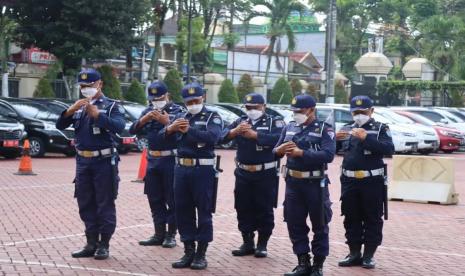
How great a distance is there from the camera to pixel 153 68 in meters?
41.2

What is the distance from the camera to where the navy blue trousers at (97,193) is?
905cm

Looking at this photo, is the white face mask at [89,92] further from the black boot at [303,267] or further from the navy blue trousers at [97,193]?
the black boot at [303,267]

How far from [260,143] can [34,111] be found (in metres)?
15.4

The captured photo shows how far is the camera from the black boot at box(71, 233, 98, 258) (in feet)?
30.1

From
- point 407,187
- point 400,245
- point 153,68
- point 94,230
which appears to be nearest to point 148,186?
point 94,230

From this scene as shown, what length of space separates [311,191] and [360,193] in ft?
3.01

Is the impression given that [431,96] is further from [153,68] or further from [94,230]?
[94,230]

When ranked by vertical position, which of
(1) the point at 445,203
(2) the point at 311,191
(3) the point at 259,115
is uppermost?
(3) the point at 259,115

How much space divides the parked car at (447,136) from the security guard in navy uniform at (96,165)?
71.5 ft

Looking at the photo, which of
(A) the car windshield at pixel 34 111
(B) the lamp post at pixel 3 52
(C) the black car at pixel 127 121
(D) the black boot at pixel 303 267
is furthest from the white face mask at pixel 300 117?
(B) the lamp post at pixel 3 52

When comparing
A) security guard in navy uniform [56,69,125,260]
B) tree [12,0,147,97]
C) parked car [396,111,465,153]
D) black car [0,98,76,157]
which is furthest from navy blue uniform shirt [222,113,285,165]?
tree [12,0,147,97]

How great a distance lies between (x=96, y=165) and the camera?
29.7 ft

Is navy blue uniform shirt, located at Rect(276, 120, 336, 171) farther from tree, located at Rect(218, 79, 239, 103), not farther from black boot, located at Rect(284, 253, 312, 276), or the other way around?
tree, located at Rect(218, 79, 239, 103)

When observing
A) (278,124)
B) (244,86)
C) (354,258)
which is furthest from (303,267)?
(244,86)
